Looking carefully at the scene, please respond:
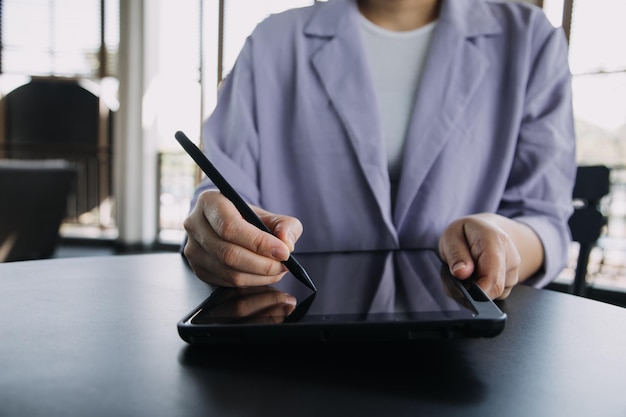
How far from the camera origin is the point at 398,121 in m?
0.78

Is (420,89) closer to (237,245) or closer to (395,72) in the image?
(395,72)

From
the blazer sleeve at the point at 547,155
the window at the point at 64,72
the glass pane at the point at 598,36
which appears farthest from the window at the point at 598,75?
the window at the point at 64,72

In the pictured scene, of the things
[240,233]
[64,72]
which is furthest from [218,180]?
[64,72]

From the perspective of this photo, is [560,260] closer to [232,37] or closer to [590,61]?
[590,61]

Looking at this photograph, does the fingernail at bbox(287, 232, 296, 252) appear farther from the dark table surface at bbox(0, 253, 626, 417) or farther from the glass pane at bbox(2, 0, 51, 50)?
the glass pane at bbox(2, 0, 51, 50)

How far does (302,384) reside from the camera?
0.80 ft

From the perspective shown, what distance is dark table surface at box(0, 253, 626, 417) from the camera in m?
0.22

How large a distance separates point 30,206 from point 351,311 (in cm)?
216

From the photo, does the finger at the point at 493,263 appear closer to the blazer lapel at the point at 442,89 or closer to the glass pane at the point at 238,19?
the blazer lapel at the point at 442,89

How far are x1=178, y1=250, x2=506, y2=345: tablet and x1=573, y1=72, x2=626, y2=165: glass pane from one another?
109 inches

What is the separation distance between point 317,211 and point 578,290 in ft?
3.16

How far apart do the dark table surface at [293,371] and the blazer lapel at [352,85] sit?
1.16ft

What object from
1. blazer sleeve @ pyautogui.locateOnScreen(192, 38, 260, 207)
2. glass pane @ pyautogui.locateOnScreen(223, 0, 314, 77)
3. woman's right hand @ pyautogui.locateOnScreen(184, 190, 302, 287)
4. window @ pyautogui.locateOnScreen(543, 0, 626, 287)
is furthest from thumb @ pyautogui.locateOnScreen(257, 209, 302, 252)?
A: glass pane @ pyautogui.locateOnScreen(223, 0, 314, 77)

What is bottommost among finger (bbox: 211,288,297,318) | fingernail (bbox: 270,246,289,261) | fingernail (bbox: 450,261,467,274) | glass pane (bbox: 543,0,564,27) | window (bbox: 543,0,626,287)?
finger (bbox: 211,288,297,318)
